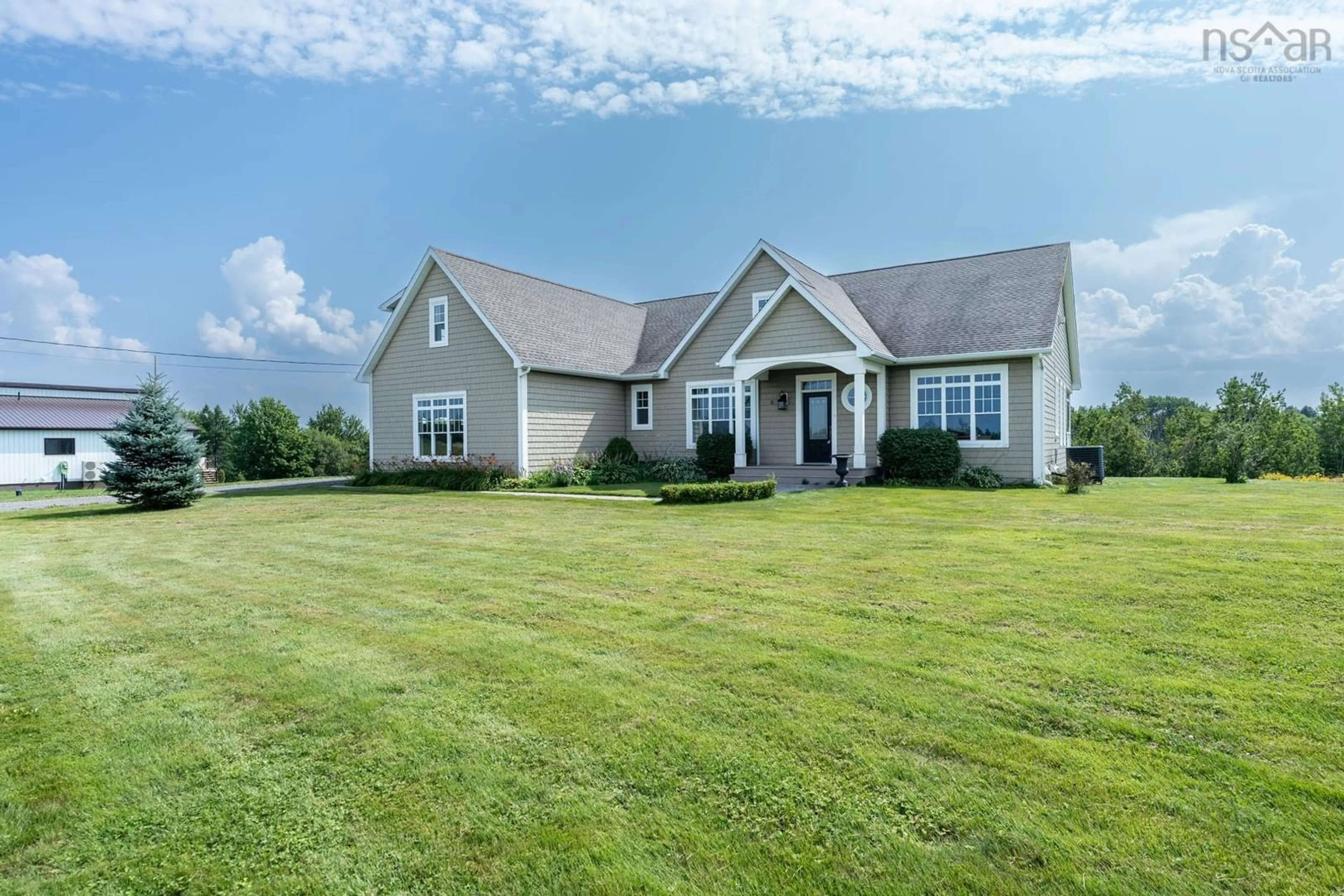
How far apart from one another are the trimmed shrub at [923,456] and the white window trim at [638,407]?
8.23m

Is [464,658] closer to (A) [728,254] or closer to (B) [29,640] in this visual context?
(B) [29,640]

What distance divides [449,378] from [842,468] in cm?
1262

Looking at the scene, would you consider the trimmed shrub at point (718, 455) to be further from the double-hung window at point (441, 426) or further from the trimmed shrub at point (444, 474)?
the double-hung window at point (441, 426)

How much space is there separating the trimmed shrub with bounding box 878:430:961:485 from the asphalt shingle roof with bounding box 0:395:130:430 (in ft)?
115

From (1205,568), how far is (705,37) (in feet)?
41.8

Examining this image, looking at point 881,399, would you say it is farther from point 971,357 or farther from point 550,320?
point 550,320

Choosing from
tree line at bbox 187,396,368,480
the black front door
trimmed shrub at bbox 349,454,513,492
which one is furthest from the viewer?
tree line at bbox 187,396,368,480

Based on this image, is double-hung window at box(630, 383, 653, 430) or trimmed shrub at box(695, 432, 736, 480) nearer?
trimmed shrub at box(695, 432, 736, 480)

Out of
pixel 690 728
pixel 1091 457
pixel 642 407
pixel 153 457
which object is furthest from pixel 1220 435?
pixel 153 457

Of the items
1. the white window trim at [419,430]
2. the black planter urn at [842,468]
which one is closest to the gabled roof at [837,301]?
the black planter urn at [842,468]

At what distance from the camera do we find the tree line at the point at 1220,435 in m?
27.1

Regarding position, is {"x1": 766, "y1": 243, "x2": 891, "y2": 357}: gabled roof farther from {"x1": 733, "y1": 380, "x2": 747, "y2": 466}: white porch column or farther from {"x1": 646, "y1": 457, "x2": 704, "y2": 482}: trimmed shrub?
{"x1": 646, "y1": 457, "x2": 704, "y2": 482}: trimmed shrub

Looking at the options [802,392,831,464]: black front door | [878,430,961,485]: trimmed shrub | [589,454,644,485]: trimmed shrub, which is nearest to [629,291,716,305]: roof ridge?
[802,392,831,464]: black front door

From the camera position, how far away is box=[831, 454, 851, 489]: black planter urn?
654 inches
